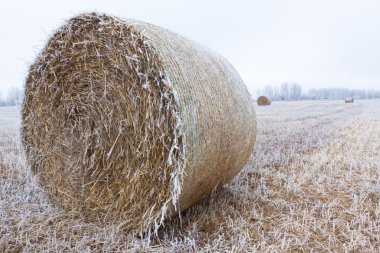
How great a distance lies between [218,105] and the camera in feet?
8.87

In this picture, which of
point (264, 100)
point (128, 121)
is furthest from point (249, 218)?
point (264, 100)

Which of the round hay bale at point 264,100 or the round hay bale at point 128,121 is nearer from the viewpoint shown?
the round hay bale at point 128,121

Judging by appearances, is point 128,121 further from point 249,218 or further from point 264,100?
point 264,100

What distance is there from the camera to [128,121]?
2.52 metres

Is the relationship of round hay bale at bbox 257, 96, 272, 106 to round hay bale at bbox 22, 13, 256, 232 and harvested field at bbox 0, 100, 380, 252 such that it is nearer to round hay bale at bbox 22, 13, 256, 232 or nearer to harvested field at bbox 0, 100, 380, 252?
harvested field at bbox 0, 100, 380, 252

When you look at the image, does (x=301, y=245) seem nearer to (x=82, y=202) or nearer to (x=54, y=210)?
(x=82, y=202)

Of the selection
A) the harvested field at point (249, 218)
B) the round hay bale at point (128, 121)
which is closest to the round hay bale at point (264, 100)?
the harvested field at point (249, 218)

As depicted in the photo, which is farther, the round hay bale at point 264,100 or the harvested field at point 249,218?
the round hay bale at point 264,100

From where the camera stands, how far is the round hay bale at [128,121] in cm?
233

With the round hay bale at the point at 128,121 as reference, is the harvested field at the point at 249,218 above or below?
below

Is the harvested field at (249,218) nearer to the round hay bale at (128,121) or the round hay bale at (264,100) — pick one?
the round hay bale at (128,121)

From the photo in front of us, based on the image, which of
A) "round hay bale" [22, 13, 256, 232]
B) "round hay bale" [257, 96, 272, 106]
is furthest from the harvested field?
"round hay bale" [257, 96, 272, 106]

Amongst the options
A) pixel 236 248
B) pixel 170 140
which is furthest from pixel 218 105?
pixel 236 248

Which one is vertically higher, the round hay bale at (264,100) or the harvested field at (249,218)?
the round hay bale at (264,100)
